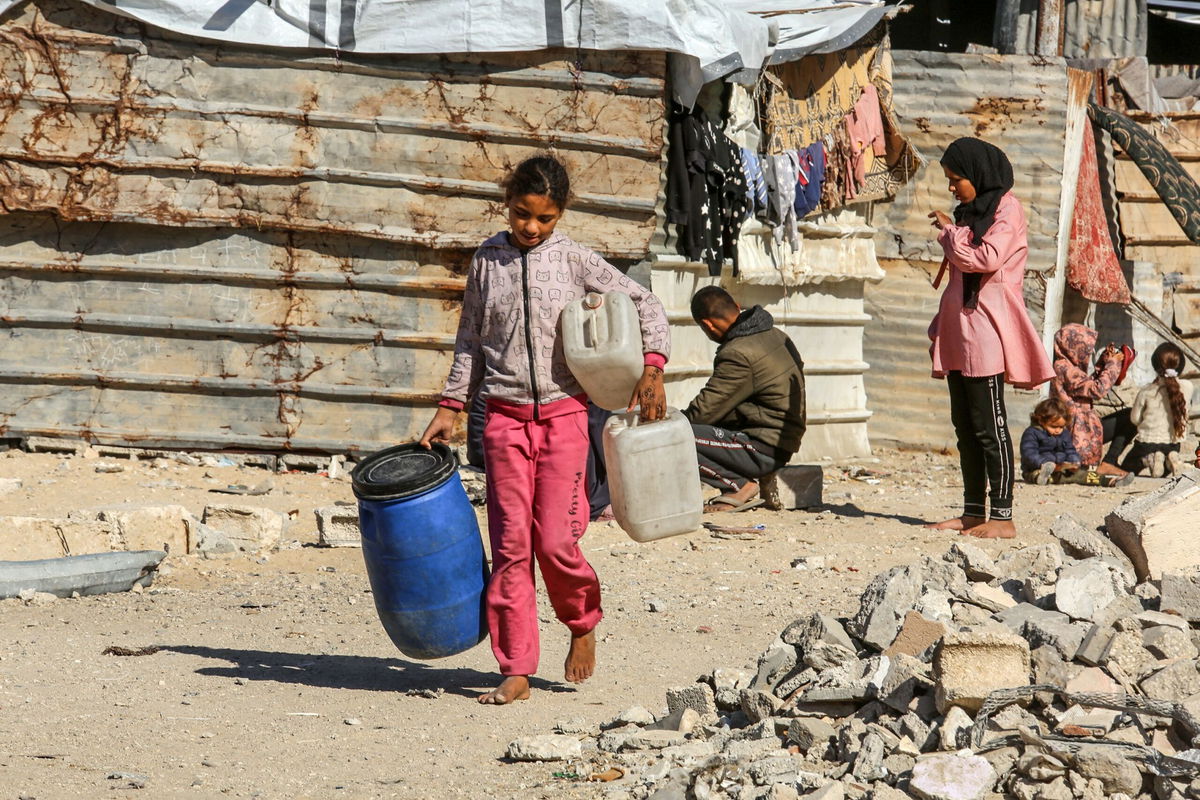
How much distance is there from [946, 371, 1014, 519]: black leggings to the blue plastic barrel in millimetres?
3383

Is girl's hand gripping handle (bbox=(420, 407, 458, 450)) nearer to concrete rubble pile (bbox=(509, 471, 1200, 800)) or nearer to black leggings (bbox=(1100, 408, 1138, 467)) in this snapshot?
concrete rubble pile (bbox=(509, 471, 1200, 800))

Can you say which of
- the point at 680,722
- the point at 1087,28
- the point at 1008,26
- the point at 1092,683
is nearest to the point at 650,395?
the point at 680,722

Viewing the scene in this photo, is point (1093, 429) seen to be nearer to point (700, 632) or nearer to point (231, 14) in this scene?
point (700, 632)

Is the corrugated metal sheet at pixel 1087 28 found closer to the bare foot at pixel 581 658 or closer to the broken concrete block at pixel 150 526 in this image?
A: the broken concrete block at pixel 150 526

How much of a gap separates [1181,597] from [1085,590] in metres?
0.27

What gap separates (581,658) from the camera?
460cm

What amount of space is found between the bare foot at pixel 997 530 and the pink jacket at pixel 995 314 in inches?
26.7

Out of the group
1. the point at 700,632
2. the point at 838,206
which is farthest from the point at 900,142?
the point at 700,632

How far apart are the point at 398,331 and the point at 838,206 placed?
361 cm

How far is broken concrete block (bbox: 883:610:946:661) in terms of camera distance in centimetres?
412

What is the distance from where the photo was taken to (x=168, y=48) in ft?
27.1

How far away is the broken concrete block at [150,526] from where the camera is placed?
6.51 m

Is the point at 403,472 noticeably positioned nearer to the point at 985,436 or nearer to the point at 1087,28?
the point at 985,436

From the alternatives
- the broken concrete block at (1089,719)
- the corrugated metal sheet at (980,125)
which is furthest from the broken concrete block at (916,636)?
the corrugated metal sheet at (980,125)
